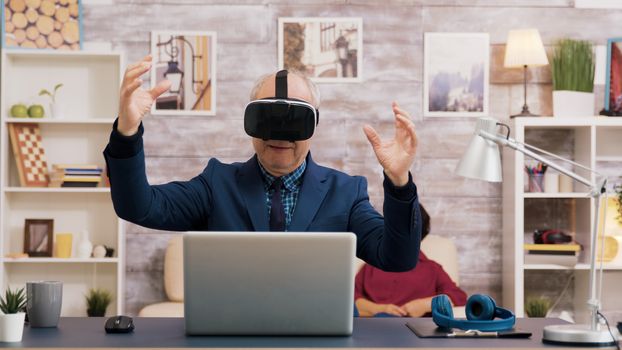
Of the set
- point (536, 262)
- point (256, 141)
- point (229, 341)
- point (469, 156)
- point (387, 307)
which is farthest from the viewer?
point (536, 262)

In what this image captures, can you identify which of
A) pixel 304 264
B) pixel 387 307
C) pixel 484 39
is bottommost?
pixel 387 307

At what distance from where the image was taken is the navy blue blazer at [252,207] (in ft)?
7.70

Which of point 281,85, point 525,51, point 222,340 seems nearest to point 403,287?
point 525,51

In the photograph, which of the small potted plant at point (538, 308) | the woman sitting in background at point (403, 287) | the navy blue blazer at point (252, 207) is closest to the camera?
the navy blue blazer at point (252, 207)

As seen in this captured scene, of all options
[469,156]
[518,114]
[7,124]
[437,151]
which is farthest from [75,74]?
[469,156]

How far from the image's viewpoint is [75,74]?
15.9ft

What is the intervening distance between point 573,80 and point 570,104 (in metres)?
0.15

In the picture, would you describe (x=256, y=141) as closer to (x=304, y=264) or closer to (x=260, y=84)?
(x=260, y=84)

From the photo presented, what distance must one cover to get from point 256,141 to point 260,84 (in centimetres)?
18

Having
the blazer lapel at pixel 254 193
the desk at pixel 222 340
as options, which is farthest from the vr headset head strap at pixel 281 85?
the desk at pixel 222 340

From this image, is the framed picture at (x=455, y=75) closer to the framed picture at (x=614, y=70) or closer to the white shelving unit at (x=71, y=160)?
the framed picture at (x=614, y=70)

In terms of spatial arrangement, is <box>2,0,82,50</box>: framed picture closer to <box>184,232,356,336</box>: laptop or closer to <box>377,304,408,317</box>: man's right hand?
<box>377,304,408,317</box>: man's right hand

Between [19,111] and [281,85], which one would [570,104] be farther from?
[19,111]

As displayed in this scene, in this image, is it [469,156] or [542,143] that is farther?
[542,143]
